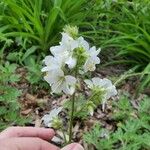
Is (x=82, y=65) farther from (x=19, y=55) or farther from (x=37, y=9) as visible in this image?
(x=37, y=9)

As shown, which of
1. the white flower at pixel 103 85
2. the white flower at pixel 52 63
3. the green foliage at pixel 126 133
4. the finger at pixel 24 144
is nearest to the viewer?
the finger at pixel 24 144

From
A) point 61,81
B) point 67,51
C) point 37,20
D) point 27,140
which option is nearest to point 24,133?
point 27,140


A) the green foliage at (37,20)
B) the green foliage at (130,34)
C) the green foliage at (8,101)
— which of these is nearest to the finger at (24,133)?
the green foliage at (8,101)

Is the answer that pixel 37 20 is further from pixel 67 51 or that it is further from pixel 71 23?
pixel 67 51

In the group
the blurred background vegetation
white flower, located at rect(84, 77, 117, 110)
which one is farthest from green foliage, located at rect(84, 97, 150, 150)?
white flower, located at rect(84, 77, 117, 110)

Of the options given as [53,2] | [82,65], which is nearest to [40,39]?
[53,2]

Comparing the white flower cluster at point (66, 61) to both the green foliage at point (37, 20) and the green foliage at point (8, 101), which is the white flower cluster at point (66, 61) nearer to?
the green foliage at point (8, 101)
